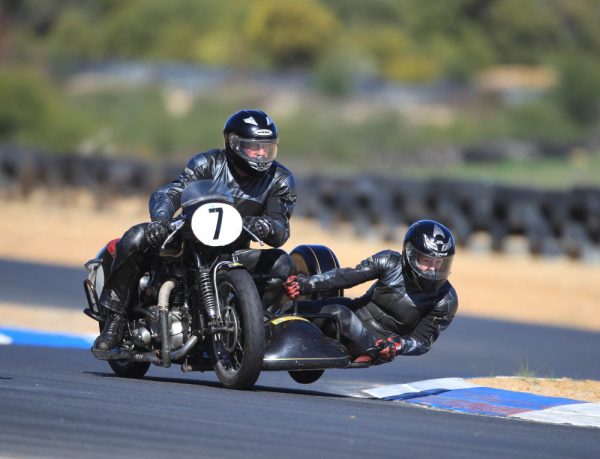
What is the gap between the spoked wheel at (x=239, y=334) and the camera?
8031 millimetres

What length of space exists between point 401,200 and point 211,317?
18.0 metres

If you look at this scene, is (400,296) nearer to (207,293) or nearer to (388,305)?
(388,305)

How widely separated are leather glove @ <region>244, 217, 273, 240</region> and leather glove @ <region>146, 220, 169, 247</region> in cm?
51

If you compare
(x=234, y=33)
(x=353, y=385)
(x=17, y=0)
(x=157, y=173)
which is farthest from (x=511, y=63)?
(x=353, y=385)

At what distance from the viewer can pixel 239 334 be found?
824 centimetres

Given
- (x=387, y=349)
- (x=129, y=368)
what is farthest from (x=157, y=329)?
(x=387, y=349)

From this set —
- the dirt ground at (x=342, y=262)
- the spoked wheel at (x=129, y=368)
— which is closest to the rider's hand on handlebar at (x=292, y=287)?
the spoked wheel at (x=129, y=368)

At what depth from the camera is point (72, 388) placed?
26.0ft

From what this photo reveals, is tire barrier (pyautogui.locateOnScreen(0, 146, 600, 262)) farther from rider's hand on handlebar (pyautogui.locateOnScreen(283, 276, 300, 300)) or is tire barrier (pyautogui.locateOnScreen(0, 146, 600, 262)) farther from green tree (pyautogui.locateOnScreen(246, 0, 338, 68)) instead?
green tree (pyautogui.locateOnScreen(246, 0, 338, 68))

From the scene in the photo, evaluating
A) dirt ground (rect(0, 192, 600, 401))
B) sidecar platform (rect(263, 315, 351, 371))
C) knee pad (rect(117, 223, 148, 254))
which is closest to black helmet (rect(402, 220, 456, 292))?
sidecar platform (rect(263, 315, 351, 371))

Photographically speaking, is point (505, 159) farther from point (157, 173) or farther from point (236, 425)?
point (236, 425)

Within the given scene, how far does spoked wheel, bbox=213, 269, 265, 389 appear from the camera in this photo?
8.03m

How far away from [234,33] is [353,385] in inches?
3141

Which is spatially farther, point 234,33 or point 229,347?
point 234,33
